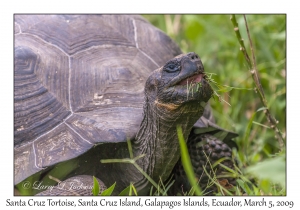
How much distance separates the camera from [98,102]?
3.19m

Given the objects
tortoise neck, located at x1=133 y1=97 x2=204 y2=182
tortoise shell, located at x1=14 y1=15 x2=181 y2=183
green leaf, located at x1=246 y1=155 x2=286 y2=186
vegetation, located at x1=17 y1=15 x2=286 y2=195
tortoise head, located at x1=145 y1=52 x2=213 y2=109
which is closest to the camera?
green leaf, located at x1=246 y1=155 x2=286 y2=186

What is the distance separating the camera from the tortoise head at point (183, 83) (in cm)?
271

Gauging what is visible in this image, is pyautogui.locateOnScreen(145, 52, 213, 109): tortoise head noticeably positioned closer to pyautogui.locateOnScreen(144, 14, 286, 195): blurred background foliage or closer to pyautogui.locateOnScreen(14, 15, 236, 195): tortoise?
pyautogui.locateOnScreen(14, 15, 236, 195): tortoise

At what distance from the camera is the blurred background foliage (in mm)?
4273

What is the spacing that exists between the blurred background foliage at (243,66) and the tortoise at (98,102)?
0.69 meters

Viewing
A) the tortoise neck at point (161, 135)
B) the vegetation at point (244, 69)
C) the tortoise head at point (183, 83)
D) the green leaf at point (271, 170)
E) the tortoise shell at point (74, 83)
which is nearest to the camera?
the green leaf at point (271, 170)

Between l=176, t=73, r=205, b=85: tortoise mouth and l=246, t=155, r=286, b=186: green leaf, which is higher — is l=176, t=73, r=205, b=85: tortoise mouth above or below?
above

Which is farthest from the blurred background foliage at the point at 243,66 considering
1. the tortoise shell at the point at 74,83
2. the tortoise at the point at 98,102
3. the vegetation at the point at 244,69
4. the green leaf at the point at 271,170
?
the green leaf at the point at 271,170

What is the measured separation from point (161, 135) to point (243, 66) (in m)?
2.34

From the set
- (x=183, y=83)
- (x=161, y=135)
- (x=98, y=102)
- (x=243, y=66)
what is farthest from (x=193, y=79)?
(x=243, y=66)

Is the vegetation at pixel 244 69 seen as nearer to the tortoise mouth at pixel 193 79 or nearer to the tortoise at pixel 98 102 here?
the tortoise at pixel 98 102

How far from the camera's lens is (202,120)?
3.39 m

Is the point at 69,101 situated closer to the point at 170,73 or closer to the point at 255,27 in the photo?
the point at 170,73

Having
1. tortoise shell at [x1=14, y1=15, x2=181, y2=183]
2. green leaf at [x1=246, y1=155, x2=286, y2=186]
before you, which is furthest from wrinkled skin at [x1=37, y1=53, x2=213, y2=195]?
green leaf at [x1=246, y1=155, x2=286, y2=186]
